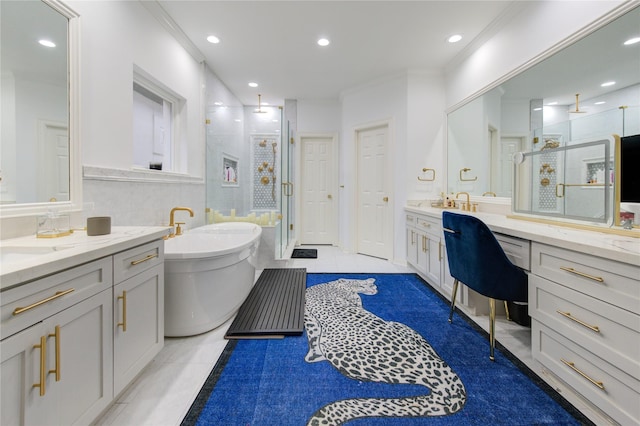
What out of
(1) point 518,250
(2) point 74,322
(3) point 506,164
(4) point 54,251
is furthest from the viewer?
(3) point 506,164

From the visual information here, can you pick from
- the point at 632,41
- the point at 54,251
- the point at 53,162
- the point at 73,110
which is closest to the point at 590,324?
the point at 632,41

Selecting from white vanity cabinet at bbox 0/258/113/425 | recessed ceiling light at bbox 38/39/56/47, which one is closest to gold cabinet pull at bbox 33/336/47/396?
white vanity cabinet at bbox 0/258/113/425

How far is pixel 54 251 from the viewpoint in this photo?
1085mm

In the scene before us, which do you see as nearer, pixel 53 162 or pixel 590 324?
pixel 590 324

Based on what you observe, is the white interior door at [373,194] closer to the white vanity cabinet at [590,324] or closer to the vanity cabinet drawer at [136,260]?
the white vanity cabinet at [590,324]

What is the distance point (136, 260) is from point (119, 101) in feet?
4.75

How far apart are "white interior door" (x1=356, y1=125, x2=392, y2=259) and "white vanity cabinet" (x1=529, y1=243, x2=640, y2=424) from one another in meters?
2.47

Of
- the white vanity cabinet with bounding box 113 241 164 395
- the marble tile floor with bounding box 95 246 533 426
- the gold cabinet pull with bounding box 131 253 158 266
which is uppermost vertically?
the gold cabinet pull with bounding box 131 253 158 266

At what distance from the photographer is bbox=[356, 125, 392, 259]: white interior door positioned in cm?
393

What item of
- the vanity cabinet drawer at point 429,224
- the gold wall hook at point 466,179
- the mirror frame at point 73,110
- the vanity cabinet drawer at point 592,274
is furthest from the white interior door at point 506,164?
the mirror frame at point 73,110

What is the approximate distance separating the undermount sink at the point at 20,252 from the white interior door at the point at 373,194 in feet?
11.7

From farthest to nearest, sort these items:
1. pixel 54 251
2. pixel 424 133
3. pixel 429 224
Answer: pixel 424 133, pixel 429 224, pixel 54 251

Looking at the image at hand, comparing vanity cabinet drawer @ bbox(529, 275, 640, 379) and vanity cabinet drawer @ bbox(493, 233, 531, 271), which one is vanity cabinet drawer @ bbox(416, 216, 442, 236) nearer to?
vanity cabinet drawer @ bbox(493, 233, 531, 271)

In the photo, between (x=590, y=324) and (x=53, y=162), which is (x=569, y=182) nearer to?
(x=590, y=324)
